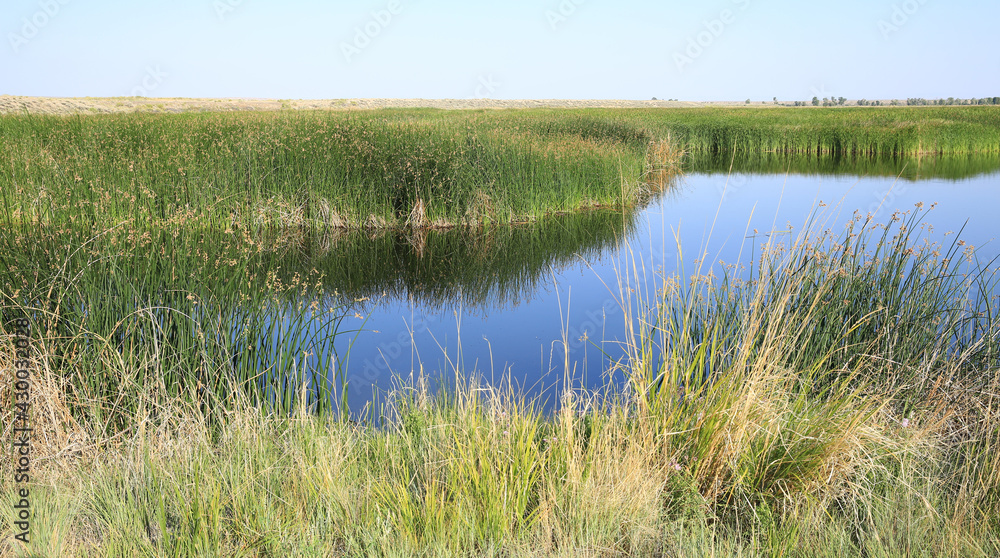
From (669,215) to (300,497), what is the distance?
10441mm

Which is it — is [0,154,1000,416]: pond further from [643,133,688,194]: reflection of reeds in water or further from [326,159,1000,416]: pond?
[643,133,688,194]: reflection of reeds in water

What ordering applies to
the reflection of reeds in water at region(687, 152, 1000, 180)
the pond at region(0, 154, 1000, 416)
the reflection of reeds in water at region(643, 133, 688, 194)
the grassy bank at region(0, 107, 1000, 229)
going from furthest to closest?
the reflection of reeds in water at region(687, 152, 1000, 180), the reflection of reeds in water at region(643, 133, 688, 194), the grassy bank at region(0, 107, 1000, 229), the pond at region(0, 154, 1000, 416)

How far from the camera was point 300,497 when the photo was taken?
8.97ft

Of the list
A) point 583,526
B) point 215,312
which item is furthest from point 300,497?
point 215,312

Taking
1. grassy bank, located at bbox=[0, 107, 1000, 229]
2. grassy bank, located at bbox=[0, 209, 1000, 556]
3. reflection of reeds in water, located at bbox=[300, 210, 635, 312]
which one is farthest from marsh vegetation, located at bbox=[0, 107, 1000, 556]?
grassy bank, located at bbox=[0, 107, 1000, 229]
